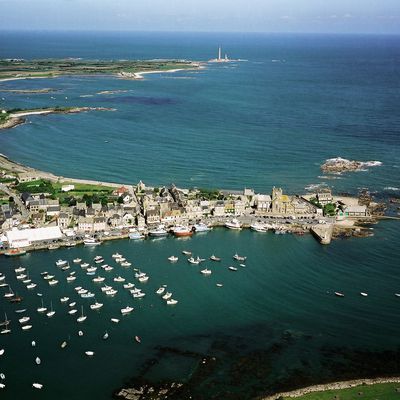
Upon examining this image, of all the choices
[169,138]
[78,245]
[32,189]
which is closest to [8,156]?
[32,189]

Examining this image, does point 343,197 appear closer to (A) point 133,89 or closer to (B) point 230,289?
(B) point 230,289

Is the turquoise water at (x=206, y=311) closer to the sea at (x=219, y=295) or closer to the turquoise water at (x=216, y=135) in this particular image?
the sea at (x=219, y=295)

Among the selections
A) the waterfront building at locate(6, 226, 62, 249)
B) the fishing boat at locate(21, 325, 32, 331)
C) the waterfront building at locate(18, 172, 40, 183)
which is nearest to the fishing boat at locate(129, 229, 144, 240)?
the waterfront building at locate(6, 226, 62, 249)

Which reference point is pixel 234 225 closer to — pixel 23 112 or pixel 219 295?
pixel 219 295

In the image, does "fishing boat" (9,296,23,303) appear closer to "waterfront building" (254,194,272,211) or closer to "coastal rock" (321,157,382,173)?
"waterfront building" (254,194,272,211)

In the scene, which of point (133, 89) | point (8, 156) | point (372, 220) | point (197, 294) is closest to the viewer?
point (197, 294)

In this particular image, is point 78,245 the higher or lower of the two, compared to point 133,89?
lower

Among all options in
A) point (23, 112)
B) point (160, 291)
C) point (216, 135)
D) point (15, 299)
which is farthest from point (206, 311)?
point (23, 112)

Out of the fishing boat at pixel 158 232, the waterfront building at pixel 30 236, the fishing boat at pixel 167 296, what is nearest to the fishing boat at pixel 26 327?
the fishing boat at pixel 167 296
